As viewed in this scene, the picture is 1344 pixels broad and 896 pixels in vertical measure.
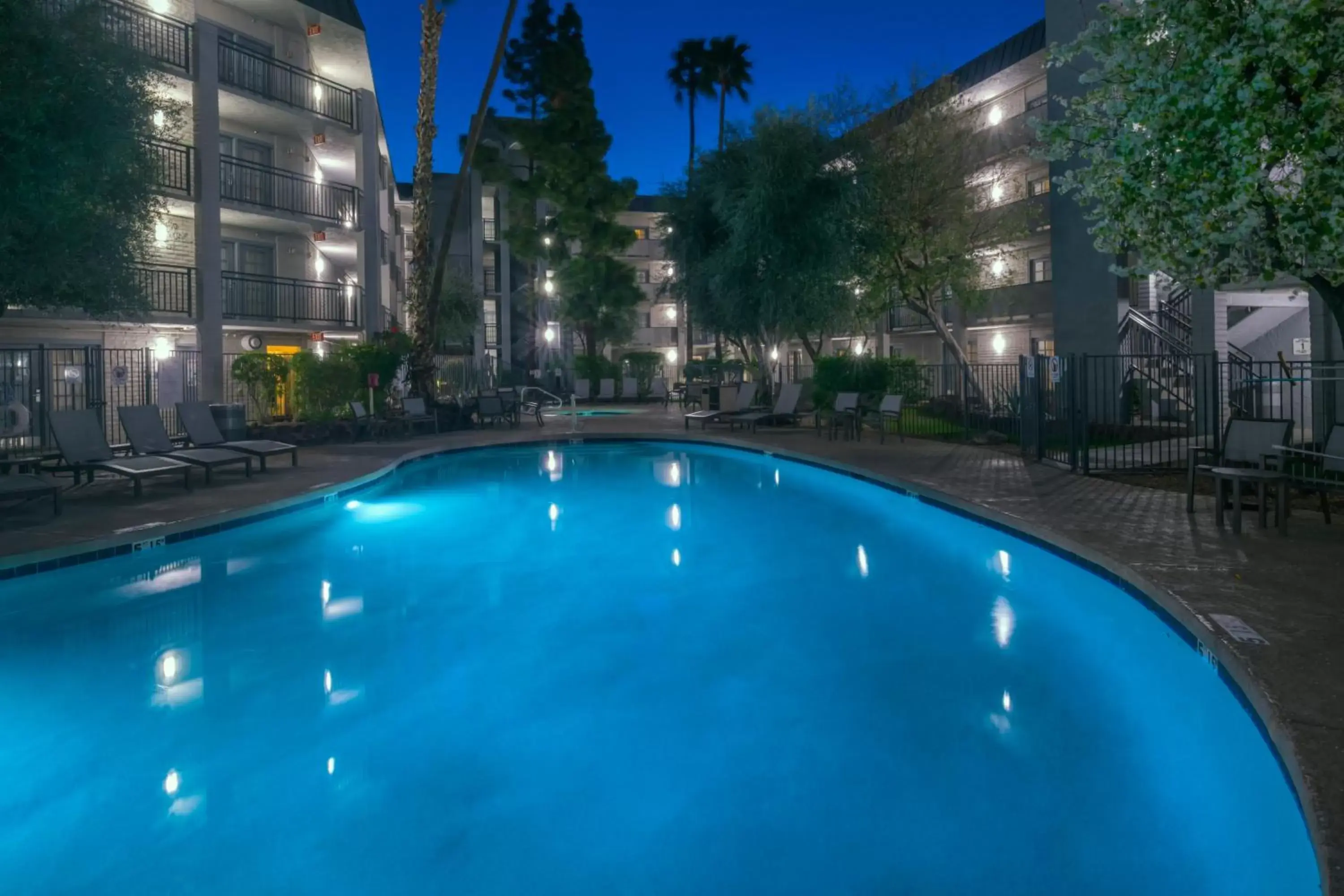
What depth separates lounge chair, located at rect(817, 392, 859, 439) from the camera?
19141mm

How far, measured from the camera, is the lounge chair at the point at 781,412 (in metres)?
20.6

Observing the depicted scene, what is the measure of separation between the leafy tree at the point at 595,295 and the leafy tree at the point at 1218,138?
29.3 m

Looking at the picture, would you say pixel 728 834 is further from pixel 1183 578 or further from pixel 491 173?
pixel 491 173

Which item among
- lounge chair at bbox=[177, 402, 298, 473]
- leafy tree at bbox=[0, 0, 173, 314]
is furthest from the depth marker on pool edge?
leafy tree at bbox=[0, 0, 173, 314]

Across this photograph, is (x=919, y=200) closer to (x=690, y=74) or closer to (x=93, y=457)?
(x=93, y=457)

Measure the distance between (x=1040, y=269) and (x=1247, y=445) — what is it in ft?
80.0

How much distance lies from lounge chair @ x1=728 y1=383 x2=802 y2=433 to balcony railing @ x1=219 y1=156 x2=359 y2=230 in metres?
12.5

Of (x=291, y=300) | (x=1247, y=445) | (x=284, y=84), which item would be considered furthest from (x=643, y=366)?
(x=1247, y=445)

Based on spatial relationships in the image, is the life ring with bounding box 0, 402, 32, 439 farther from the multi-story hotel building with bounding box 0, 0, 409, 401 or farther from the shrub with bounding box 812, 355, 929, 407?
the shrub with bounding box 812, 355, 929, 407

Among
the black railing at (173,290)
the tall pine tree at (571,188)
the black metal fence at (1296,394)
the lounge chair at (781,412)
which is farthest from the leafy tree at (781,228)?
the tall pine tree at (571,188)

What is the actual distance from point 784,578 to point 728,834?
15.4 feet

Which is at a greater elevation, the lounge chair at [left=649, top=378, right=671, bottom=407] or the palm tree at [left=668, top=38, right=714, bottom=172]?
the palm tree at [left=668, top=38, right=714, bottom=172]

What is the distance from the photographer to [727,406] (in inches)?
989

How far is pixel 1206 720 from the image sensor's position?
15.6 feet
